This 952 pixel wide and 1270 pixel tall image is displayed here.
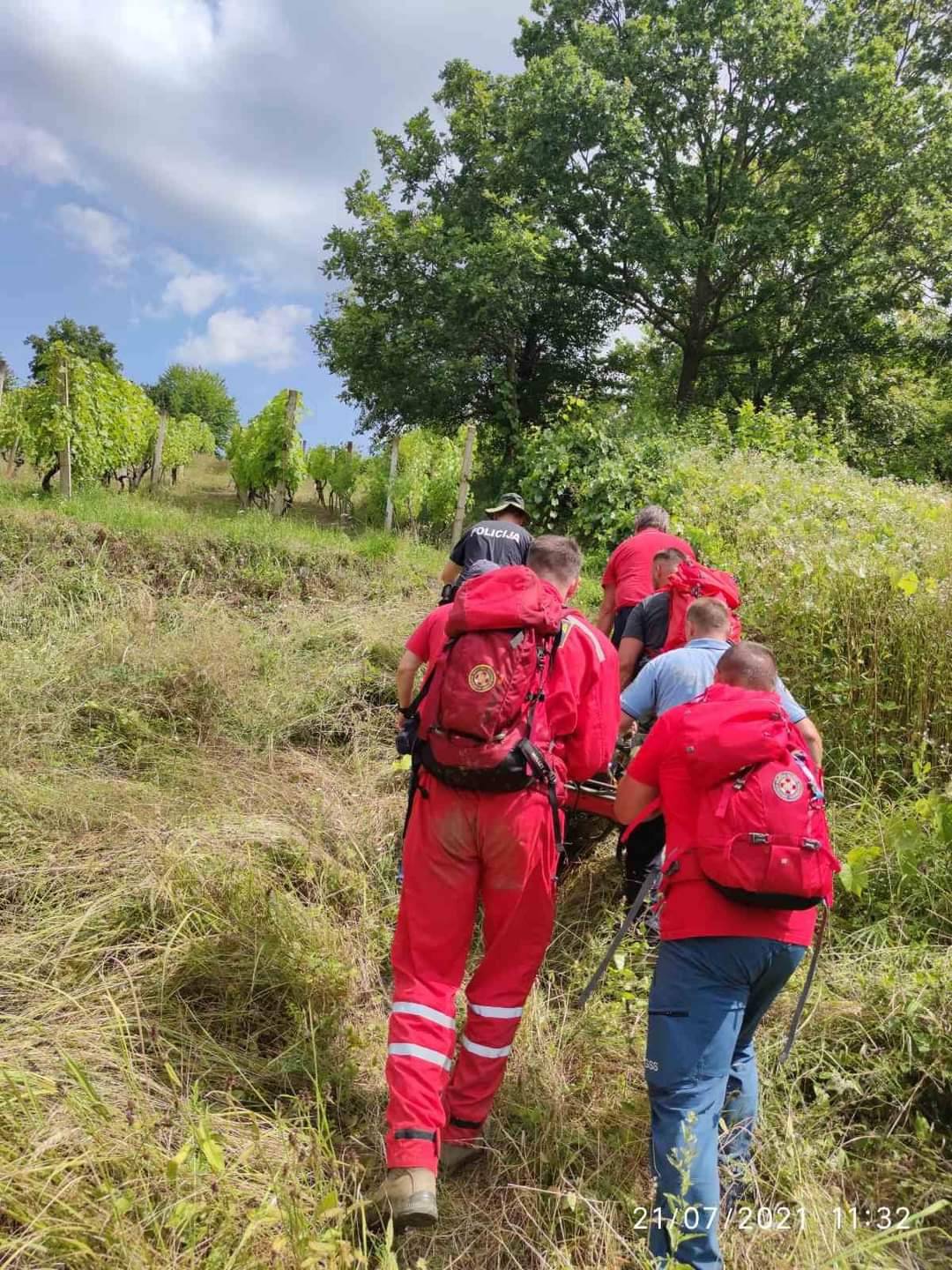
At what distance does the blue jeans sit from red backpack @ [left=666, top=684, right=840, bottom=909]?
19 centimetres

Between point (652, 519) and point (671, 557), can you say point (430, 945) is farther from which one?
point (652, 519)

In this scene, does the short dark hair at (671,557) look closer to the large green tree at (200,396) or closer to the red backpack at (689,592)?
the red backpack at (689,592)

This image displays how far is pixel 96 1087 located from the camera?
91.2 inches

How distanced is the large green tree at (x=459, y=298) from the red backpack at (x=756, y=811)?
1527 centimetres

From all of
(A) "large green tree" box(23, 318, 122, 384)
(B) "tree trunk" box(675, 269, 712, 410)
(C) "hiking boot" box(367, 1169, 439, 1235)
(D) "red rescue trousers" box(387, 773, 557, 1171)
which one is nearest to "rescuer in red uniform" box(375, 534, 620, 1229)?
(D) "red rescue trousers" box(387, 773, 557, 1171)

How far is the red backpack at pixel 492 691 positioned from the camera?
2348 mm

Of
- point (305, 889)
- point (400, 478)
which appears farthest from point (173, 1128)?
point (400, 478)

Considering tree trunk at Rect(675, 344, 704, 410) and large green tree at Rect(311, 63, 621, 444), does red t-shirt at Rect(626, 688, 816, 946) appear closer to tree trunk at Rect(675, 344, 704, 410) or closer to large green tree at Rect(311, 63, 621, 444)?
large green tree at Rect(311, 63, 621, 444)

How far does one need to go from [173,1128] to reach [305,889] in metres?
1.38

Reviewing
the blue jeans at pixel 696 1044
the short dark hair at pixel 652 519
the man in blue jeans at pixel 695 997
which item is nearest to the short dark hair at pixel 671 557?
the short dark hair at pixel 652 519

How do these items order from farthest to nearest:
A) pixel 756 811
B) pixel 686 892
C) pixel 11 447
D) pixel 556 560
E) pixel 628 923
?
pixel 11 447
pixel 556 560
pixel 628 923
pixel 686 892
pixel 756 811

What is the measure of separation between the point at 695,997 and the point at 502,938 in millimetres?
636

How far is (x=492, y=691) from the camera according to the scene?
93.3 inches

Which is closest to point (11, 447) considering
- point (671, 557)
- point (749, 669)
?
point (671, 557)
